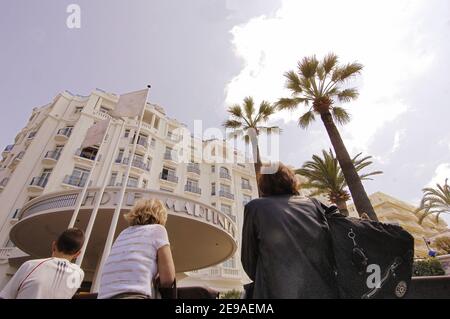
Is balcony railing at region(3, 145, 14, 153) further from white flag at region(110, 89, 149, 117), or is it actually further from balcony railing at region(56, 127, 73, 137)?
white flag at region(110, 89, 149, 117)

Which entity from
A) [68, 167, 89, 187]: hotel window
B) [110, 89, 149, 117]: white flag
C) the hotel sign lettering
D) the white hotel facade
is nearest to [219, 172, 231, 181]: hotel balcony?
the white hotel facade

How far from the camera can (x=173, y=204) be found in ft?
35.8

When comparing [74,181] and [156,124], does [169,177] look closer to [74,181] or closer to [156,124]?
[156,124]

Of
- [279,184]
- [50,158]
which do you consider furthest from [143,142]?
[279,184]

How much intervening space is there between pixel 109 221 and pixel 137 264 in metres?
10.8

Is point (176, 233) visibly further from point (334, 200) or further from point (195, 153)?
point (195, 153)

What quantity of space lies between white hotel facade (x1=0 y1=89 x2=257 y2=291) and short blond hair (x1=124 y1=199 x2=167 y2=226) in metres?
8.22

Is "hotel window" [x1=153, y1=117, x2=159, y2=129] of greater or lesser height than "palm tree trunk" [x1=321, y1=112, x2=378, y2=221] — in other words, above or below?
above

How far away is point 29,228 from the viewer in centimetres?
1202

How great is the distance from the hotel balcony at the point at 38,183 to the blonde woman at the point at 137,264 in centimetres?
2246

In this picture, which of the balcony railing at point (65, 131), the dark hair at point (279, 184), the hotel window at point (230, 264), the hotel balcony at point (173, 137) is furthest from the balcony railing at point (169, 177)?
the dark hair at point (279, 184)

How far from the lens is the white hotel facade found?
440 inches

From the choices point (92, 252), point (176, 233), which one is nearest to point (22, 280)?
point (176, 233)

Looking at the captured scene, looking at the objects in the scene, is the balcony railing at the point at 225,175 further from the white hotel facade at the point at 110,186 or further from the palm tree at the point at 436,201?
the palm tree at the point at 436,201
